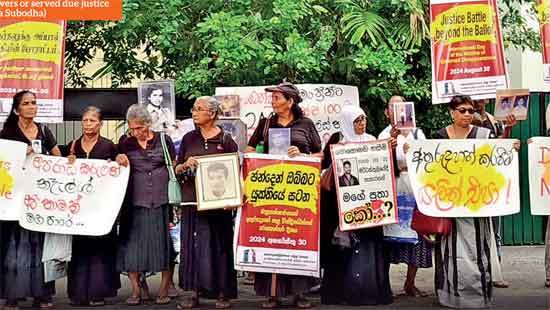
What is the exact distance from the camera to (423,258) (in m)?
9.04

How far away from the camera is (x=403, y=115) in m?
9.07

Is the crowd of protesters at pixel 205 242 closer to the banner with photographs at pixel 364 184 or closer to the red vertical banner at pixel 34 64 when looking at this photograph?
the banner with photographs at pixel 364 184

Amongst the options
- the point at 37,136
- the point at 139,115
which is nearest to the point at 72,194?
the point at 37,136

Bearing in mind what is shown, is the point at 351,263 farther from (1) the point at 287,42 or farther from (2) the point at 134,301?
(1) the point at 287,42

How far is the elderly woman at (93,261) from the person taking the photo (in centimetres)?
891

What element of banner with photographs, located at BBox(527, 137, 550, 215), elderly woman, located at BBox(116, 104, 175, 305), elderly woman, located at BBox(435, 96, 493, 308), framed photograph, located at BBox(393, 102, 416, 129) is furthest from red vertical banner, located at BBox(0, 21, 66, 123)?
banner with photographs, located at BBox(527, 137, 550, 215)

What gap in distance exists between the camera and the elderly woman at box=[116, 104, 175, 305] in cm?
888

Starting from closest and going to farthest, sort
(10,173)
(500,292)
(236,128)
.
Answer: (10,173)
(500,292)
(236,128)

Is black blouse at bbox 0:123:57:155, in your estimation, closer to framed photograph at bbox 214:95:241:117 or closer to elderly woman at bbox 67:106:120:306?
elderly woman at bbox 67:106:120:306

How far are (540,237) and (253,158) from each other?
6.01 metres

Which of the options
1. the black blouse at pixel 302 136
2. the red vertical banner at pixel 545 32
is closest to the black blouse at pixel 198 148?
the black blouse at pixel 302 136

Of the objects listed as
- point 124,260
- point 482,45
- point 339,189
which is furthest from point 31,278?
point 482,45

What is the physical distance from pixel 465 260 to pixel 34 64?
4501 mm

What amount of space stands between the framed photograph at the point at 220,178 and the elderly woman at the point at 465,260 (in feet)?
5.94
